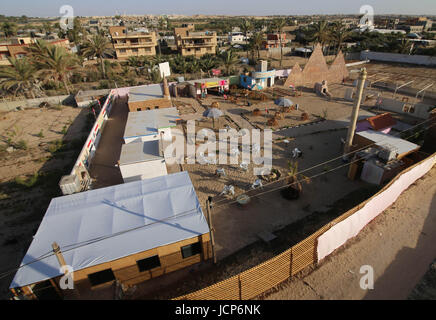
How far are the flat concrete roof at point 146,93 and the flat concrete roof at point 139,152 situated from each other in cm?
1164

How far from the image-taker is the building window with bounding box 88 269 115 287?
30.4ft

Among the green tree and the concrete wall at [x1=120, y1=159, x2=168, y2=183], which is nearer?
the concrete wall at [x1=120, y1=159, x2=168, y2=183]

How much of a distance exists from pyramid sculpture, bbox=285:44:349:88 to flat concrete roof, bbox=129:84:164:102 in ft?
63.1

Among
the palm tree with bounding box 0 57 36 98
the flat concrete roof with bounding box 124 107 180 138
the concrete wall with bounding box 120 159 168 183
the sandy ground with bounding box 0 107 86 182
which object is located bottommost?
the sandy ground with bounding box 0 107 86 182

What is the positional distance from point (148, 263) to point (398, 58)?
6050 centimetres

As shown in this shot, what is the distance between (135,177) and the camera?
15578 mm

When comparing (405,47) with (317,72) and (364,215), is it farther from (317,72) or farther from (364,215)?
(364,215)

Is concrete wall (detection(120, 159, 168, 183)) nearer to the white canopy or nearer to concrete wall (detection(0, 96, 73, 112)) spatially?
the white canopy

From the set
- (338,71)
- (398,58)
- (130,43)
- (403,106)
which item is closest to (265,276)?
(403,106)

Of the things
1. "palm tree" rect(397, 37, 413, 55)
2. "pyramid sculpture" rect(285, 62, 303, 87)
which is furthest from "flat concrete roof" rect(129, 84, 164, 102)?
"palm tree" rect(397, 37, 413, 55)

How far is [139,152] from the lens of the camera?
16.2 m

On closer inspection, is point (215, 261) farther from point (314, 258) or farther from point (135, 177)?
point (135, 177)

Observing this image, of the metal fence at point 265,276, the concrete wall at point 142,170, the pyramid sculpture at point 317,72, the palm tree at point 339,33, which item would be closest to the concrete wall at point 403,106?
the pyramid sculpture at point 317,72
